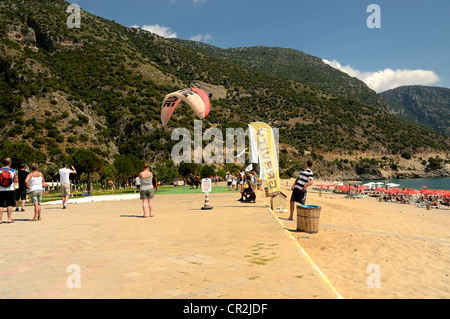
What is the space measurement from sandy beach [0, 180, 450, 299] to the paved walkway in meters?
0.01

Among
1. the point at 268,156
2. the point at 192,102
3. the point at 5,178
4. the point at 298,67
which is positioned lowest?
the point at 5,178

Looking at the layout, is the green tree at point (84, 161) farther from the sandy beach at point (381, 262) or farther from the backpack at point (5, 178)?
the sandy beach at point (381, 262)

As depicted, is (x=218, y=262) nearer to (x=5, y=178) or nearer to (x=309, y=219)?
(x=309, y=219)

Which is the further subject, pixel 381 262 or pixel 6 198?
pixel 6 198

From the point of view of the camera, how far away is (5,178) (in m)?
8.60

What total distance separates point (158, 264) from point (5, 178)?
22.3 ft

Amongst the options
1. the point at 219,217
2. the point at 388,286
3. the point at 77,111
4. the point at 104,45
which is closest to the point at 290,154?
the point at 77,111

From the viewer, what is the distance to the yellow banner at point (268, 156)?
1155 cm

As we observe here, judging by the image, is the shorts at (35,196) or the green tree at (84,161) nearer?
the shorts at (35,196)

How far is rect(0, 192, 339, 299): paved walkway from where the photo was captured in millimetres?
→ 3551

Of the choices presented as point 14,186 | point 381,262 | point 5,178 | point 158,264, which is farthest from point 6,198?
point 381,262

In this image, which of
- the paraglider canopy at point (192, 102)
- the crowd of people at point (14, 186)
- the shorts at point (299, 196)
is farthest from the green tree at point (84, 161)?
the shorts at point (299, 196)

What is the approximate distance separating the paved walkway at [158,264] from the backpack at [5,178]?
1.34 meters
